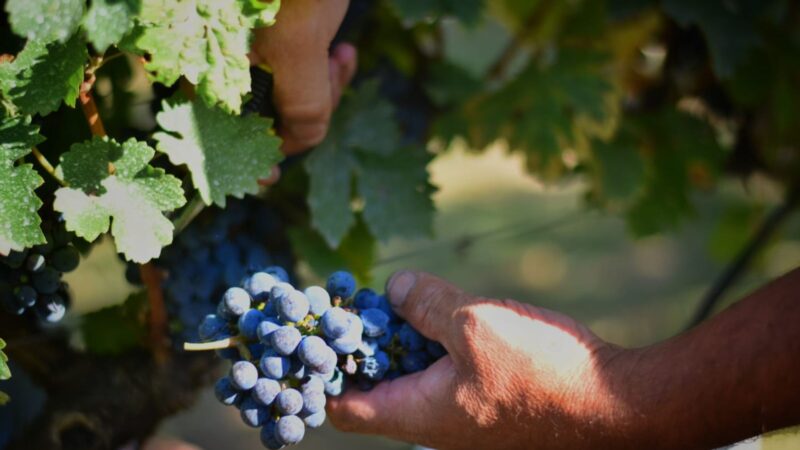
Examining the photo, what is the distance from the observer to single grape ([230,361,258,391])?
92cm

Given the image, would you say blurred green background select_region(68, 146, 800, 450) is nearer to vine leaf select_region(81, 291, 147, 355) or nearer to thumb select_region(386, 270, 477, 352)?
vine leaf select_region(81, 291, 147, 355)

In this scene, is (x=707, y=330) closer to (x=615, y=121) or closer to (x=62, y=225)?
(x=62, y=225)

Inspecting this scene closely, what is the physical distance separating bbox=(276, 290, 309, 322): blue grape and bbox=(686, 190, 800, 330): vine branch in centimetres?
137

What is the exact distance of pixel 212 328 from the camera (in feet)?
3.23

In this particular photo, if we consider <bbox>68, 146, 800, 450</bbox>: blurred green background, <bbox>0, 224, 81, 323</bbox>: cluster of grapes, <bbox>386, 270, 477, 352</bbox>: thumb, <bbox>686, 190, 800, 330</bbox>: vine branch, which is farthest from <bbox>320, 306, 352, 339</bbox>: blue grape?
<bbox>68, 146, 800, 450</bbox>: blurred green background

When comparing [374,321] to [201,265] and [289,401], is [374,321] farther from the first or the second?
[201,265]

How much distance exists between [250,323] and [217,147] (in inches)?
7.9

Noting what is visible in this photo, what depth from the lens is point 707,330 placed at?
90 centimetres

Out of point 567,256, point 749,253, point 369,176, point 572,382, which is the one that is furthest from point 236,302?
point 567,256

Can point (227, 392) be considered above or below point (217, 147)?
below

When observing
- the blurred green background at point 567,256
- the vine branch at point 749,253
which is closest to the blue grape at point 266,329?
the vine branch at point 749,253

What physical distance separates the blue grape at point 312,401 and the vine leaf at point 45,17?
1.34 ft

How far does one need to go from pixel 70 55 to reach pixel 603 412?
631mm

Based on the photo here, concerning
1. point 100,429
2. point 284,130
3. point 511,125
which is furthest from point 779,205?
point 100,429
